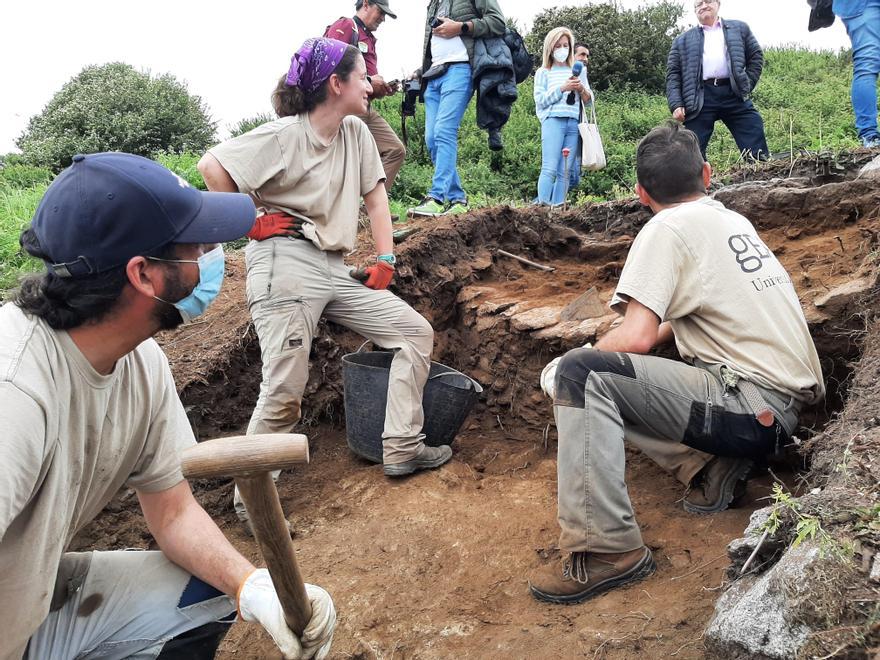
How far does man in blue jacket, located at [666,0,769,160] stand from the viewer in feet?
21.3

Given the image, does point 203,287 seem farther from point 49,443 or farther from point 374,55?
point 374,55

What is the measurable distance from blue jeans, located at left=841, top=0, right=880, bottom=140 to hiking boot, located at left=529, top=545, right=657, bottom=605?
14.8ft

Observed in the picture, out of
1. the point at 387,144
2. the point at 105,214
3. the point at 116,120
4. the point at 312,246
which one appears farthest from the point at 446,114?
the point at 116,120

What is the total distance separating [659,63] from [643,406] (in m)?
16.5

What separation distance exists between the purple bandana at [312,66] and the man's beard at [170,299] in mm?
2232

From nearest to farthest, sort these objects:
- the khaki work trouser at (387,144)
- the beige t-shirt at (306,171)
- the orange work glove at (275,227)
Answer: the beige t-shirt at (306,171) → the orange work glove at (275,227) → the khaki work trouser at (387,144)

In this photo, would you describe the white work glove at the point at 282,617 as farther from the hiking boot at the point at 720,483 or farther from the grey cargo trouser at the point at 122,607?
the hiking boot at the point at 720,483

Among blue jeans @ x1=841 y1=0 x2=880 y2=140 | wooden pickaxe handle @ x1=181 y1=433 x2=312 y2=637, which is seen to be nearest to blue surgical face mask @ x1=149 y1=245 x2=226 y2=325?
wooden pickaxe handle @ x1=181 y1=433 x2=312 y2=637

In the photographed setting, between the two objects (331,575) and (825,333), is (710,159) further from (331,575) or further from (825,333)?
(331,575)

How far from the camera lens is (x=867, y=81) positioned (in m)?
5.61

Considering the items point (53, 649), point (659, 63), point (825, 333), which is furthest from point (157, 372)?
point (659, 63)

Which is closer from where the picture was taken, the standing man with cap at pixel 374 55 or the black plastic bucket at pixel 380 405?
the black plastic bucket at pixel 380 405

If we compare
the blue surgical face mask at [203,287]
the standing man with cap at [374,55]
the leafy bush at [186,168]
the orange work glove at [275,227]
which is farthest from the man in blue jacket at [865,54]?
the leafy bush at [186,168]

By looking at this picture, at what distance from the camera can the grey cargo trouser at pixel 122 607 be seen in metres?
2.24
